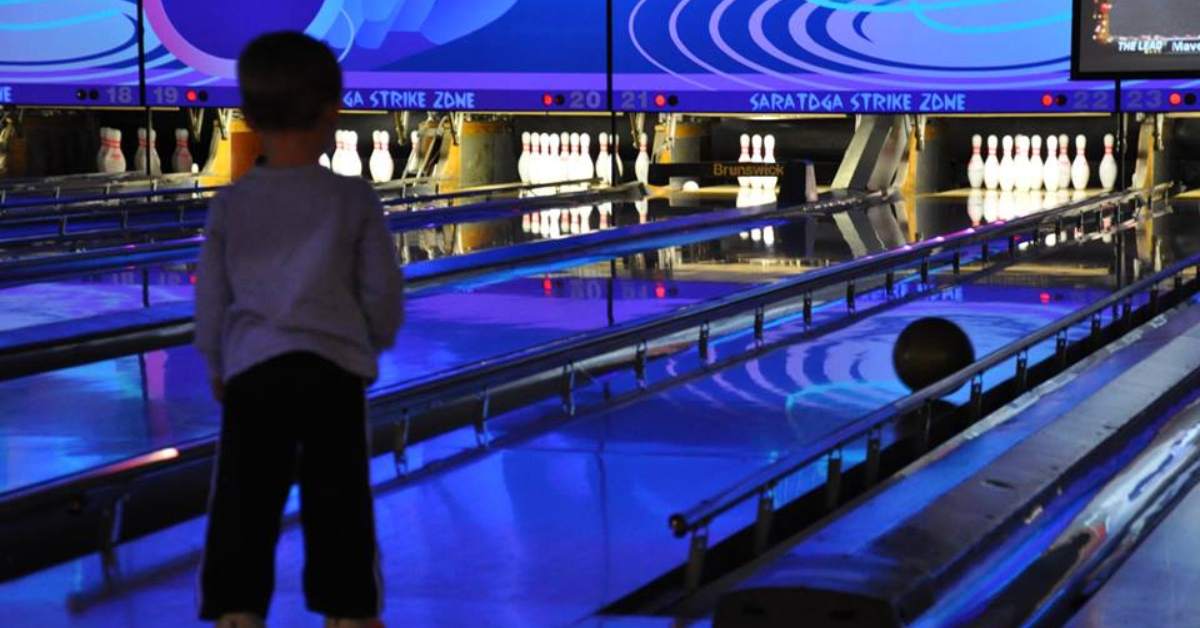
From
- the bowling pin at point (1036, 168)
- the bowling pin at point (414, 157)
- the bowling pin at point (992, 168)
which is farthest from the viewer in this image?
the bowling pin at point (414, 157)

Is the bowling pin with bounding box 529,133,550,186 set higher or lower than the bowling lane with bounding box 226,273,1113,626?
higher

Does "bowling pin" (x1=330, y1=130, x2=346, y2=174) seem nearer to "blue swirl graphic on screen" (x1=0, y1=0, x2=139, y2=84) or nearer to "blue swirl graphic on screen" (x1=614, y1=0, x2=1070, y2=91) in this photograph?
"blue swirl graphic on screen" (x1=0, y1=0, x2=139, y2=84)

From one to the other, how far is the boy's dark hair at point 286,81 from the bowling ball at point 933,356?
239 cm

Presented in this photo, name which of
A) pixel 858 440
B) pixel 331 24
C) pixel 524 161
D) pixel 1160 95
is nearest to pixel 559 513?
pixel 858 440

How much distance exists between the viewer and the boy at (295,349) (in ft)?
5.85

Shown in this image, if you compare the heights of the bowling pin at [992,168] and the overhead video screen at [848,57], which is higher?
the overhead video screen at [848,57]

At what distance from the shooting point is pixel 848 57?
824 cm

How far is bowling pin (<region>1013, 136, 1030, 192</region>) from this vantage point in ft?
30.4

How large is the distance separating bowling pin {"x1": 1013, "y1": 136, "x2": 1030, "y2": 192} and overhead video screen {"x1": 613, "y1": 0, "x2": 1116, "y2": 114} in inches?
51.4

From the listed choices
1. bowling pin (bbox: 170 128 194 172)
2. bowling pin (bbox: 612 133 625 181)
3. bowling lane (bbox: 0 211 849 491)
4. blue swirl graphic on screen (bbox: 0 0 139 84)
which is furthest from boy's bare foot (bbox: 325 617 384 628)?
bowling pin (bbox: 170 128 194 172)

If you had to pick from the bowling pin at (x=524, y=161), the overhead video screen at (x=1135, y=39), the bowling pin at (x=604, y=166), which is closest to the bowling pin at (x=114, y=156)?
the bowling pin at (x=524, y=161)

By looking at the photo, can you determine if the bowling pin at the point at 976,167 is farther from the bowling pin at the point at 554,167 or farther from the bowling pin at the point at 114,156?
the bowling pin at the point at 114,156

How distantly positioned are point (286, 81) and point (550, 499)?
1344 mm

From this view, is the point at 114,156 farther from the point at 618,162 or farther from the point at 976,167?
the point at 976,167
